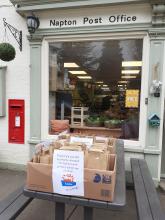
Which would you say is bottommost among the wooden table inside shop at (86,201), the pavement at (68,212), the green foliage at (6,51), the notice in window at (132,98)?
the pavement at (68,212)

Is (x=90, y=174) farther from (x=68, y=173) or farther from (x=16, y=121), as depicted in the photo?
(x=16, y=121)

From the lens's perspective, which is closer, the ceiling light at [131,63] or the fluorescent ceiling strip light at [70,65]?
the ceiling light at [131,63]

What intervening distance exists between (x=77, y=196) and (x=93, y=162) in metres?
0.32

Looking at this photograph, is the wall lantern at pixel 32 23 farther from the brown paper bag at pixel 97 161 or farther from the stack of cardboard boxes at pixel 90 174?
the brown paper bag at pixel 97 161

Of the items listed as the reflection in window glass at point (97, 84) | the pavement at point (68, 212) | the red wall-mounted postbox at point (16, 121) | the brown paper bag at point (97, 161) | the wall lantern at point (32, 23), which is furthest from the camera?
the red wall-mounted postbox at point (16, 121)

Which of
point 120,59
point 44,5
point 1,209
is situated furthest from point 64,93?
point 1,209

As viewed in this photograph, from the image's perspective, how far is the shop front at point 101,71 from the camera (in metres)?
4.17

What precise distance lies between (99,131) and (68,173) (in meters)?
2.80

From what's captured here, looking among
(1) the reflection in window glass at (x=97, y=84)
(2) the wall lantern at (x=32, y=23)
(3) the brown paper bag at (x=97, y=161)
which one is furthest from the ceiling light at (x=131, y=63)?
(3) the brown paper bag at (x=97, y=161)

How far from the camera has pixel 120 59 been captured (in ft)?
15.5

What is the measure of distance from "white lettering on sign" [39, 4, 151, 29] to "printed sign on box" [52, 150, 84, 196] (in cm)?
287

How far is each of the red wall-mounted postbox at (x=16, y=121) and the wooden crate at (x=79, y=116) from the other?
1.01 meters

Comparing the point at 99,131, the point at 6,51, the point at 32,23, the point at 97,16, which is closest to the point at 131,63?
the point at 97,16

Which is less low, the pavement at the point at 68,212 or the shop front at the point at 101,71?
the shop front at the point at 101,71
